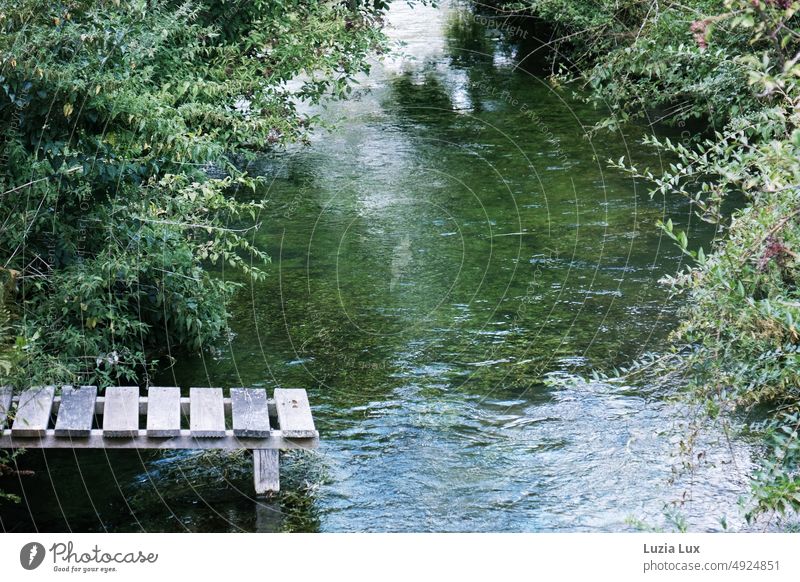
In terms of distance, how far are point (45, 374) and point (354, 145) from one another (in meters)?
7.17

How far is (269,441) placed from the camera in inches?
193

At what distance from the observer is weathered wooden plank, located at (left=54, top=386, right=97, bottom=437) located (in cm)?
470

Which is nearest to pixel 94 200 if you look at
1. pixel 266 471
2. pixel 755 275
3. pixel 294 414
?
pixel 294 414

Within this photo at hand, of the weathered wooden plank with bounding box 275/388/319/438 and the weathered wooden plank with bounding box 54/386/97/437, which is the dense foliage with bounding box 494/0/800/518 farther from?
the weathered wooden plank with bounding box 54/386/97/437

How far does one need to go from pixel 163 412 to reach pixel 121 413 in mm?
194

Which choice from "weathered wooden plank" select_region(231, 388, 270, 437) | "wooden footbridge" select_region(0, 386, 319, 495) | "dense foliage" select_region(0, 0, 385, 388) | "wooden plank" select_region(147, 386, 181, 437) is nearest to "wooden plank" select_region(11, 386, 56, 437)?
"wooden footbridge" select_region(0, 386, 319, 495)

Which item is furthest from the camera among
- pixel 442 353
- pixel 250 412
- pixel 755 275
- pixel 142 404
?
pixel 442 353

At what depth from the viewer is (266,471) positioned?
500 cm

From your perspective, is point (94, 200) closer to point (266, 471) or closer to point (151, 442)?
point (151, 442)
